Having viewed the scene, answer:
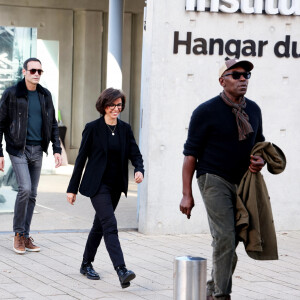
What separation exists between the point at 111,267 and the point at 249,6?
3.78 metres

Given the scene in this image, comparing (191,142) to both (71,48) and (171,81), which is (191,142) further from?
(71,48)

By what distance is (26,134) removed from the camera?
905cm

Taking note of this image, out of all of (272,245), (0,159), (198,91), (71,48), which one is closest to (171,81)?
(198,91)

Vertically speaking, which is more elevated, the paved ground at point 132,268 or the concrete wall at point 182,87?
the concrete wall at point 182,87

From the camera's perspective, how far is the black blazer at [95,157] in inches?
300

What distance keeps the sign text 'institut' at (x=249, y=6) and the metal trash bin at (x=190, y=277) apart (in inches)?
211

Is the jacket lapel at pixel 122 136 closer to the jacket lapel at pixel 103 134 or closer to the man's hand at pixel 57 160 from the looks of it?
the jacket lapel at pixel 103 134

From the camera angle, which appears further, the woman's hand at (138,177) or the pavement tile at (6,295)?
the woman's hand at (138,177)

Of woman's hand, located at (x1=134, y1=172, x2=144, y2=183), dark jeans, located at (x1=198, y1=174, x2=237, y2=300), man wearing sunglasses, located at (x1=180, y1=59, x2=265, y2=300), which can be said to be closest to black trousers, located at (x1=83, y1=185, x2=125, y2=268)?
woman's hand, located at (x1=134, y1=172, x2=144, y2=183)

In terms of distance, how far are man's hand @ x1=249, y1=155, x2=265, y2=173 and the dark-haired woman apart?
1.46 meters

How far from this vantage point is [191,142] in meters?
6.61

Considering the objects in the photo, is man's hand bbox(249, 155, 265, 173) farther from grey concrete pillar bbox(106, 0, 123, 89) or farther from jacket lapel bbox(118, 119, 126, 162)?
grey concrete pillar bbox(106, 0, 123, 89)

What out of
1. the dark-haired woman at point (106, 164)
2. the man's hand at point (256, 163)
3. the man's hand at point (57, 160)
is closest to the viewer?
the man's hand at point (256, 163)

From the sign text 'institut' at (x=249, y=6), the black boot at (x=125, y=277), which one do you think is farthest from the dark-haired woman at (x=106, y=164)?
the sign text 'institut' at (x=249, y=6)
